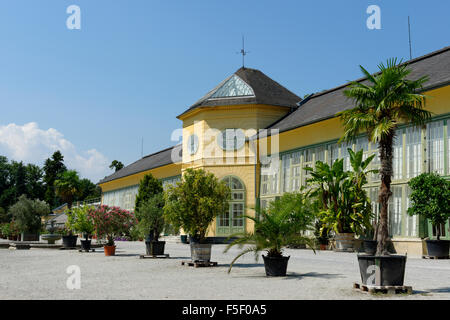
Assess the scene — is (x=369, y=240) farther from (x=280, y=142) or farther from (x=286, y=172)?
(x=280, y=142)

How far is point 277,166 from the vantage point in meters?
31.1

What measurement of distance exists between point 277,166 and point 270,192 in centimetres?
187

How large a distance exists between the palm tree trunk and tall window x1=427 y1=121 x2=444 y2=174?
36.0 ft

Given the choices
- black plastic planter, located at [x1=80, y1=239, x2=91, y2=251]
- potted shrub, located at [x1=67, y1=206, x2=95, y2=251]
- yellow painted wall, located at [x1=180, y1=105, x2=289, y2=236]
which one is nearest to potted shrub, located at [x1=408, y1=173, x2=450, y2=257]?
potted shrub, located at [x1=67, y1=206, x2=95, y2=251]

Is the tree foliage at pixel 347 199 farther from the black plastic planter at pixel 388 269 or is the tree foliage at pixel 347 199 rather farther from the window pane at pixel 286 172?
the black plastic planter at pixel 388 269

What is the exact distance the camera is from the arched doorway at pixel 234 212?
34109 mm

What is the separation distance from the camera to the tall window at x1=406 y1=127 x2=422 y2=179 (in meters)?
20.7

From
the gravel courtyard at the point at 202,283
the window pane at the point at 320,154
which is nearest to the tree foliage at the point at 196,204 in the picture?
the gravel courtyard at the point at 202,283

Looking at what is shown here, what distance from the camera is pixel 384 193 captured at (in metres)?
9.57

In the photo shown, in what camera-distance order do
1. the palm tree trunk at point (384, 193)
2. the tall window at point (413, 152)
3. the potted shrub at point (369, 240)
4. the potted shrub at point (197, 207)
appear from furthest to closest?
the tall window at point (413, 152)
the potted shrub at point (369, 240)
the potted shrub at point (197, 207)
the palm tree trunk at point (384, 193)

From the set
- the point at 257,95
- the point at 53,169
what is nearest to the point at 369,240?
the point at 257,95

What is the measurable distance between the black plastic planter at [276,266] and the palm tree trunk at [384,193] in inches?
130

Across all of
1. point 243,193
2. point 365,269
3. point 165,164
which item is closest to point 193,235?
point 365,269
